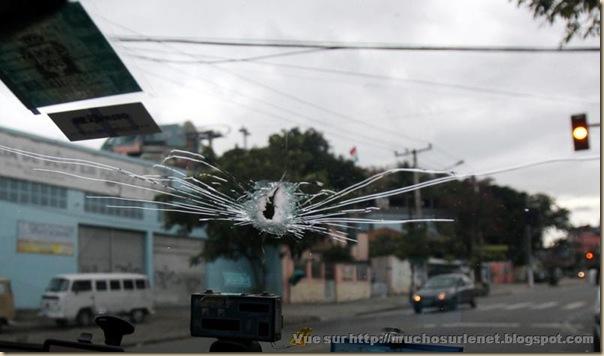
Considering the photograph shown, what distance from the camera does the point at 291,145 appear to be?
9.25ft

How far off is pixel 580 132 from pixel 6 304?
2.70 metres

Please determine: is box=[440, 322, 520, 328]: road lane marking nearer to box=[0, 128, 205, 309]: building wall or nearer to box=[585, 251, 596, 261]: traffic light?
box=[585, 251, 596, 261]: traffic light

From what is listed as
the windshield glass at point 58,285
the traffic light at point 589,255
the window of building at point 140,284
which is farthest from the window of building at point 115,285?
the traffic light at point 589,255

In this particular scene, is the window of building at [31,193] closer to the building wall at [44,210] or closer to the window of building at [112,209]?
the building wall at [44,210]

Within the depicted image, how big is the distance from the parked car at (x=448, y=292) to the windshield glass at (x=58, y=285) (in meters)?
1.81

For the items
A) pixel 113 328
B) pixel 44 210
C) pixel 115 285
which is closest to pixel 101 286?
pixel 115 285

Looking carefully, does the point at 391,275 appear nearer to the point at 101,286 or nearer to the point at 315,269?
the point at 315,269

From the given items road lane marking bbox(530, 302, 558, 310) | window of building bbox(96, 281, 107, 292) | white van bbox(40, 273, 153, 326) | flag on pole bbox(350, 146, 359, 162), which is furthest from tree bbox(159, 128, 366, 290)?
road lane marking bbox(530, 302, 558, 310)

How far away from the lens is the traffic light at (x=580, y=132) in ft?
7.77

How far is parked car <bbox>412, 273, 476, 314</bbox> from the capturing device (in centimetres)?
282

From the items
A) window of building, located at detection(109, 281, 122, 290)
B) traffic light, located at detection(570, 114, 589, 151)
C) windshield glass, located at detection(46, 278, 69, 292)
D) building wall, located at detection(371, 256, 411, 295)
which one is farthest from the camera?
window of building, located at detection(109, 281, 122, 290)

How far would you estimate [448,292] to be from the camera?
287 cm

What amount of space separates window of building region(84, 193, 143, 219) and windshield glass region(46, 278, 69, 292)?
1.37 feet

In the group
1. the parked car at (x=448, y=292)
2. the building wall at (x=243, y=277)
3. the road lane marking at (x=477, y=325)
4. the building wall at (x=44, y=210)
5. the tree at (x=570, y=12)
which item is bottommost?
the road lane marking at (x=477, y=325)
